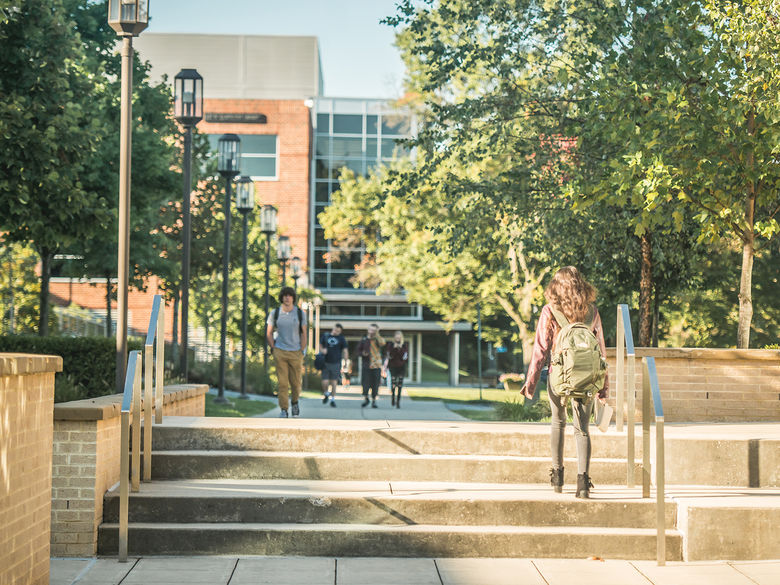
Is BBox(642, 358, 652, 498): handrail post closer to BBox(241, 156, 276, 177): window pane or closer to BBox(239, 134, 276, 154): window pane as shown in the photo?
BBox(241, 156, 276, 177): window pane

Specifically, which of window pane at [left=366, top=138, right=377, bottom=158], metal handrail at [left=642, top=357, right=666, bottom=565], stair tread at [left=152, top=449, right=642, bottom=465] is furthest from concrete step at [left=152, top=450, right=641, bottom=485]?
window pane at [left=366, top=138, right=377, bottom=158]

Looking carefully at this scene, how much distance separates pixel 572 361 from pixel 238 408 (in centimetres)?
1208

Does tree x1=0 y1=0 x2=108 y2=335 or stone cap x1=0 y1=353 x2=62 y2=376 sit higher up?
tree x1=0 y1=0 x2=108 y2=335

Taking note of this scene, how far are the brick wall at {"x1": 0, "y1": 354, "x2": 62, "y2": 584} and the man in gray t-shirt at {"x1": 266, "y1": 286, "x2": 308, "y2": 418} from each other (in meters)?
6.78

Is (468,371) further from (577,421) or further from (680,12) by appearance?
(577,421)

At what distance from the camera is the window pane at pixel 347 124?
5809cm

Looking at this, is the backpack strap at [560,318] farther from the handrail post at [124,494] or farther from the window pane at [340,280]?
the window pane at [340,280]

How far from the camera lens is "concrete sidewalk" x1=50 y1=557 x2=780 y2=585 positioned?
6.00m

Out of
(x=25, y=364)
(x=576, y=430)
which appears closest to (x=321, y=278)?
(x=576, y=430)

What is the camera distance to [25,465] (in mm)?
5258

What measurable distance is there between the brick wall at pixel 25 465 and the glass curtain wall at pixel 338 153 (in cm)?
5067

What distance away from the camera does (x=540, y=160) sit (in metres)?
16.1

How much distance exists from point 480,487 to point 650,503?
127cm

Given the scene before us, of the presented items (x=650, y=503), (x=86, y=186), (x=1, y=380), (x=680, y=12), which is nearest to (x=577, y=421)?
(x=650, y=503)
